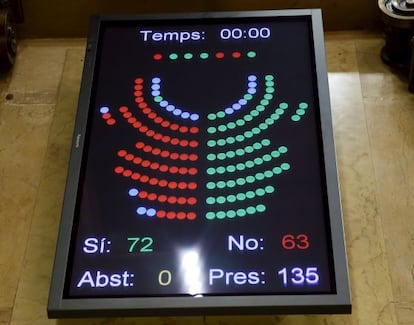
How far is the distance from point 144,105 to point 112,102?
0.20 ft

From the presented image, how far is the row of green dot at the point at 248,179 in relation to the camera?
4.78ft

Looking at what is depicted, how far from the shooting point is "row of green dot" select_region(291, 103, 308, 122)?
60.6 inches

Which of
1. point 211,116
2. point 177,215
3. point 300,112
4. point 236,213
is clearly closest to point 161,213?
point 177,215

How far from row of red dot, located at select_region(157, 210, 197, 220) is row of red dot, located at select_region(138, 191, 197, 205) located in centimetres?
2

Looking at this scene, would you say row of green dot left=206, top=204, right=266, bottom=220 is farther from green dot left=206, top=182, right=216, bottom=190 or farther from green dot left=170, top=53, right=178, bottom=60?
green dot left=170, top=53, right=178, bottom=60

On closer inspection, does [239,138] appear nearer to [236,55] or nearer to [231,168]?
[231,168]

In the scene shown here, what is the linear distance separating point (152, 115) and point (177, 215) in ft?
0.75

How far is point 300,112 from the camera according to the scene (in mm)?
1547

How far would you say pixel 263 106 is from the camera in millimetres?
1562

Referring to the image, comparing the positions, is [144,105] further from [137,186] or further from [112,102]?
[137,186]

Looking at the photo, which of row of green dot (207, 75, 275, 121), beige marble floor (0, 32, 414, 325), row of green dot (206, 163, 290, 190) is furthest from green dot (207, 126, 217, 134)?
beige marble floor (0, 32, 414, 325)

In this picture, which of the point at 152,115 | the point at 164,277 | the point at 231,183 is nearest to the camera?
the point at 164,277

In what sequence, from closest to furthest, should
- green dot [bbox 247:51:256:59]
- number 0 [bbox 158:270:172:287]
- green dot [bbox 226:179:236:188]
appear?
number 0 [bbox 158:270:172:287], green dot [bbox 226:179:236:188], green dot [bbox 247:51:256:59]

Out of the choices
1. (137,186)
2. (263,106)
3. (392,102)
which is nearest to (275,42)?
Answer: (263,106)
